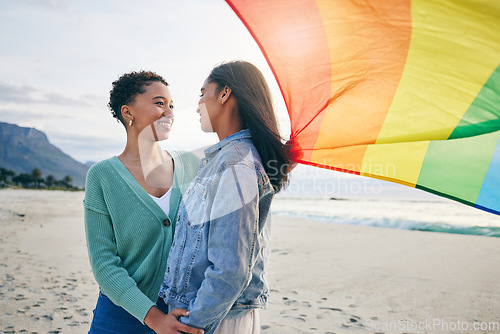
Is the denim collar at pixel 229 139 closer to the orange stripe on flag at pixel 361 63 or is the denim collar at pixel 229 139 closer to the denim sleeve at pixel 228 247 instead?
the denim sleeve at pixel 228 247

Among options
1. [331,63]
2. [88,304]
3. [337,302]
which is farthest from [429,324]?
[88,304]

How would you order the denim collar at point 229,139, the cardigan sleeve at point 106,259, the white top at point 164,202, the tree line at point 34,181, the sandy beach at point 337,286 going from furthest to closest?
the tree line at point 34,181 < the sandy beach at point 337,286 < the white top at point 164,202 < the cardigan sleeve at point 106,259 < the denim collar at point 229,139

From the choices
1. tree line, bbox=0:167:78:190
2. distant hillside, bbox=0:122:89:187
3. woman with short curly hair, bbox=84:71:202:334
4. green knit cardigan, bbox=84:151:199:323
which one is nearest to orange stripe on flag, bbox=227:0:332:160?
woman with short curly hair, bbox=84:71:202:334

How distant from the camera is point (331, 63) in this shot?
5.13 ft

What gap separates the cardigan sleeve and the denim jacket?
19cm

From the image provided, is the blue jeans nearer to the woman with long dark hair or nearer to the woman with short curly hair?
the woman with short curly hair

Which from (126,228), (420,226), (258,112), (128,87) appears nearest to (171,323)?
(126,228)

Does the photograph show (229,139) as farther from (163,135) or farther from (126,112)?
(126,112)

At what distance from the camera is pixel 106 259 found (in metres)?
1.67

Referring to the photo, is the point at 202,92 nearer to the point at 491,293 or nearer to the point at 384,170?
the point at 384,170

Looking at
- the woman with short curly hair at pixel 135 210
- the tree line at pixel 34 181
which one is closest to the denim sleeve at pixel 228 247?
the woman with short curly hair at pixel 135 210

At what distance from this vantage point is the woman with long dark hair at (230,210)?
1190 millimetres

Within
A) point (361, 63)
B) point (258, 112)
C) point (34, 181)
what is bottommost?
point (34, 181)

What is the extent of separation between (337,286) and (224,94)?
14.9 ft
